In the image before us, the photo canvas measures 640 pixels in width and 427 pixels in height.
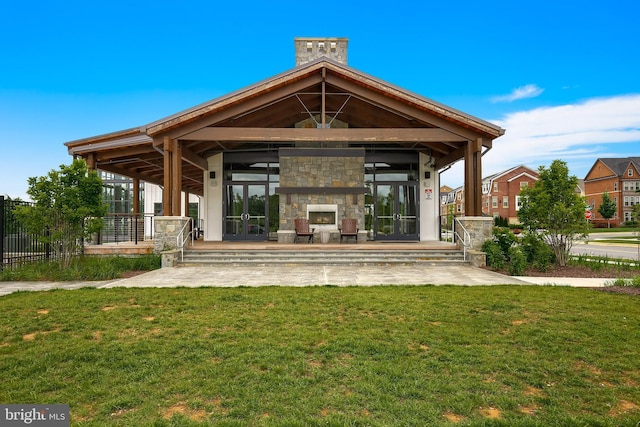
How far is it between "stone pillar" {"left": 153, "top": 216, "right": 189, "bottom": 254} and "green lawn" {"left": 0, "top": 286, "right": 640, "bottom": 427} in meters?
5.23

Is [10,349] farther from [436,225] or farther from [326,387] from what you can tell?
[436,225]

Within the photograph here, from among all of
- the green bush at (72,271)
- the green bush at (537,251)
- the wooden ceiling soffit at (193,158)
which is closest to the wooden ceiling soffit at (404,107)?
the green bush at (537,251)

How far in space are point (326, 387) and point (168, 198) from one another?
31.8 feet

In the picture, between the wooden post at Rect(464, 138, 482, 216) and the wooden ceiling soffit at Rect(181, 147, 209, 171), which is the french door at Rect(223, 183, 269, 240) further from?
the wooden post at Rect(464, 138, 482, 216)

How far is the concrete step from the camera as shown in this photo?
10.4 metres

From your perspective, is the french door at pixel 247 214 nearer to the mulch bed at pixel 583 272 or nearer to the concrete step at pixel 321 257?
the concrete step at pixel 321 257

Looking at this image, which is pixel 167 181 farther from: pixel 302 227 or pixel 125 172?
pixel 125 172

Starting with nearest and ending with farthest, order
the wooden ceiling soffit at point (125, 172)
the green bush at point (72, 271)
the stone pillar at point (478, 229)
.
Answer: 1. the green bush at point (72, 271)
2. the stone pillar at point (478, 229)
3. the wooden ceiling soffit at point (125, 172)

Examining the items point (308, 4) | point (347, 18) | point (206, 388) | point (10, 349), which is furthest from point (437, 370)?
point (347, 18)

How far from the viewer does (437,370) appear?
313 cm

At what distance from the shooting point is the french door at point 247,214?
14930mm

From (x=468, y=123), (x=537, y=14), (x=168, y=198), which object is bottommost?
(x=168, y=198)

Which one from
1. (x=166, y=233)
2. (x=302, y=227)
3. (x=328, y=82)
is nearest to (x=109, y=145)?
(x=166, y=233)

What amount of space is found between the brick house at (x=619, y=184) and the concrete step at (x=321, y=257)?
49.9 m
